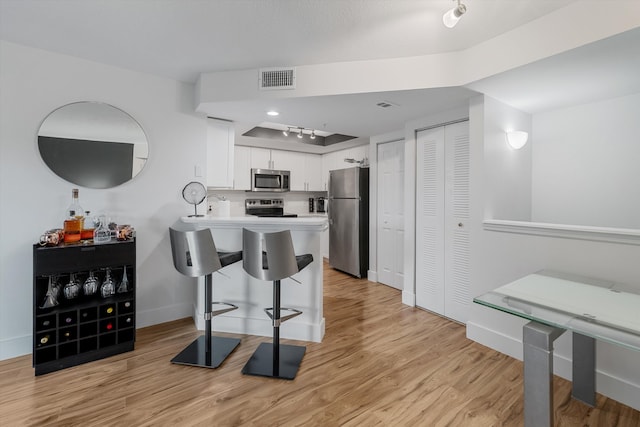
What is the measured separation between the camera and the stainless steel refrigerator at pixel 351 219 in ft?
14.7

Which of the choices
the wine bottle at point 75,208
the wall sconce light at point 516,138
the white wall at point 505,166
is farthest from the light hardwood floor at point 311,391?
the wall sconce light at point 516,138

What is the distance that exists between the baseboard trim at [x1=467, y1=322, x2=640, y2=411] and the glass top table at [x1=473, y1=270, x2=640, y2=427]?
0.31 metres

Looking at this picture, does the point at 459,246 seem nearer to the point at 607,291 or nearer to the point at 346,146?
the point at 607,291

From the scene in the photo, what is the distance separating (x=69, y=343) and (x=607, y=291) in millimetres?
3525

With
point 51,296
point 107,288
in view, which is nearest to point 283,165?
point 107,288

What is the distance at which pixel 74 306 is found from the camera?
2.14m

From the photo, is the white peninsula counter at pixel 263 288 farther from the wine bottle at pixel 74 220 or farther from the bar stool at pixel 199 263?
the wine bottle at pixel 74 220

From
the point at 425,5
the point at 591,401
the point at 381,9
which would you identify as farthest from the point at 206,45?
the point at 591,401

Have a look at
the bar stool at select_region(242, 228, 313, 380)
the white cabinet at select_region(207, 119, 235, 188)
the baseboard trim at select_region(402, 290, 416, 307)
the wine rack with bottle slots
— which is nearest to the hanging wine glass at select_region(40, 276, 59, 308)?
the wine rack with bottle slots

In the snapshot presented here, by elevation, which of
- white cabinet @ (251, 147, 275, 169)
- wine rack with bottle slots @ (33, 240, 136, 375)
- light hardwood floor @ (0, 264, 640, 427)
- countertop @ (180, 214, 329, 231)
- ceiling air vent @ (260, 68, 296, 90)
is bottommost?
light hardwood floor @ (0, 264, 640, 427)

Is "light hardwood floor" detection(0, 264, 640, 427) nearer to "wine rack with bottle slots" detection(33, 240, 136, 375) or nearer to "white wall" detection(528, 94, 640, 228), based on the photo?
"wine rack with bottle slots" detection(33, 240, 136, 375)

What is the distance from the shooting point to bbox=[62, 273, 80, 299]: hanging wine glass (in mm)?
2145

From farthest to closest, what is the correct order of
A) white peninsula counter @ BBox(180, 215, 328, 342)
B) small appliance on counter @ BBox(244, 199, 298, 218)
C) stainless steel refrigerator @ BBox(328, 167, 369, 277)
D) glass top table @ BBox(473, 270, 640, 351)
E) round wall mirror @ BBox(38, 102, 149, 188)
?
small appliance on counter @ BBox(244, 199, 298, 218) < stainless steel refrigerator @ BBox(328, 167, 369, 277) < white peninsula counter @ BBox(180, 215, 328, 342) < round wall mirror @ BBox(38, 102, 149, 188) < glass top table @ BBox(473, 270, 640, 351)

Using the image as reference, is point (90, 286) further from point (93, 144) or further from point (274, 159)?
point (274, 159)
